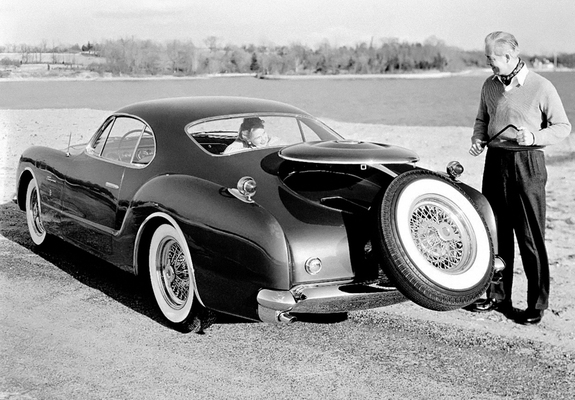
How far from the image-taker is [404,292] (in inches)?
149

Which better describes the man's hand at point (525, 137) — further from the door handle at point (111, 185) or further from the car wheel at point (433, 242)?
the door handle at point (111, 185)

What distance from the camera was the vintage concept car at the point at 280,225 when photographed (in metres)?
3.81

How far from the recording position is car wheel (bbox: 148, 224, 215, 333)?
14.3 feet

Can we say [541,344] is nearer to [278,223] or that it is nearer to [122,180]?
[278,223]

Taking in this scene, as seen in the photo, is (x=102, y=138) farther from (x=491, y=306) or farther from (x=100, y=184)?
(x=491, y=306)

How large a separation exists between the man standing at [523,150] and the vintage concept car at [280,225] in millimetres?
316

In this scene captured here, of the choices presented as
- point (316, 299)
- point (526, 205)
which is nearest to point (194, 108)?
point (316, 299)

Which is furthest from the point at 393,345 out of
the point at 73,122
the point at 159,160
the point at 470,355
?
the point at 73,122

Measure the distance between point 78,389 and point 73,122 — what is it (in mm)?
19051

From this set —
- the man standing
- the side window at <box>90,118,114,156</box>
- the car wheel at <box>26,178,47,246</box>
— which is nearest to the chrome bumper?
the man standing

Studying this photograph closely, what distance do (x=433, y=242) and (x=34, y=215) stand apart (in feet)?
13.4

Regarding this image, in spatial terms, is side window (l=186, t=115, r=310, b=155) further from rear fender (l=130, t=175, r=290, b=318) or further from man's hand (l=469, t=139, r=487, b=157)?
man's hand (l=469, t=139, r=487, b=157)

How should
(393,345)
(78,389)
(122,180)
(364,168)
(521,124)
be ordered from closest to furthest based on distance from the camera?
1. (78,389)
2. (393,345)
3. (364,168)
4. (521,124)
5. (122,180)

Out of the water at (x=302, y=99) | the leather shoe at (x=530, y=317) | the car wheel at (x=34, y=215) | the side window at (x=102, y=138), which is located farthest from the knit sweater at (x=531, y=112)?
the water at (x=302, y=99)
